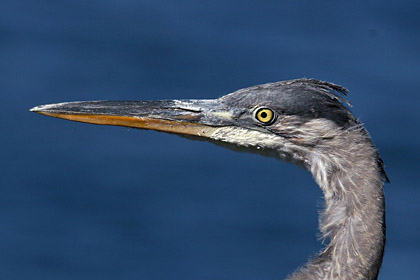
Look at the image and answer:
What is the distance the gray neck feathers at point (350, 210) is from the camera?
419 centimetres

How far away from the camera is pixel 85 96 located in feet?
26.9

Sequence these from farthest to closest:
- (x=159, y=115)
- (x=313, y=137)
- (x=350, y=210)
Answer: (x=159, y=115) → (x=313, y=137) → (x=350, y=210)

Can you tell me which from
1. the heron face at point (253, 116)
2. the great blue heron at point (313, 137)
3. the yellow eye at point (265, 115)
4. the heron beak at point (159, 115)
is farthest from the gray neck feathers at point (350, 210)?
the heron beak at point (159, 115)

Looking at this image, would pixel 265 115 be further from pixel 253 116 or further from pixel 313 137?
pixel 313 137

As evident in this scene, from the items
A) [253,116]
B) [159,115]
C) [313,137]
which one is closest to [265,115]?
[253,116]

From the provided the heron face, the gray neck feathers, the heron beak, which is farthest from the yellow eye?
the gray neck feathers

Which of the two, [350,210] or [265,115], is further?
[265,115]

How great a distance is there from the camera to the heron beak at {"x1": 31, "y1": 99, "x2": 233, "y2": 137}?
15.2 feet

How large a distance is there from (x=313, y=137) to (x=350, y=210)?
42 centimetres

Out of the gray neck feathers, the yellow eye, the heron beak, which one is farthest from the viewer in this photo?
the heron beak

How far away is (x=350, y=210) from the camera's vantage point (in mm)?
4238

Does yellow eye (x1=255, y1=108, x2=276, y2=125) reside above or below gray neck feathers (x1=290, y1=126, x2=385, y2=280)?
above

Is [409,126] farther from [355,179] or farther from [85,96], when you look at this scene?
[355,179]

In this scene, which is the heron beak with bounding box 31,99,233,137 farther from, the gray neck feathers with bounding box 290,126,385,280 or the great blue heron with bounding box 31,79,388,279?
the gray neck feathers with bounding box 290,126,385,280
